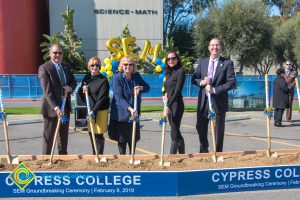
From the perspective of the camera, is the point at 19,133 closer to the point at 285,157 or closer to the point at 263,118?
the point at 285,157

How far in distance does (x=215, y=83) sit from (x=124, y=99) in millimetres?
1350

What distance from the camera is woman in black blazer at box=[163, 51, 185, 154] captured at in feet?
17.7

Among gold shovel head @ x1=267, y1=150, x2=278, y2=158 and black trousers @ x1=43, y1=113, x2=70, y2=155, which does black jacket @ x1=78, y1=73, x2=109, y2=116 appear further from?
gold shovel head @ x1=267, y1=150, x2=278, y2=158

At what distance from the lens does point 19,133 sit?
32.1 feet

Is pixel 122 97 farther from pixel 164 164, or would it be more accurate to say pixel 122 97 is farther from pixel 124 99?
pixel 164 164

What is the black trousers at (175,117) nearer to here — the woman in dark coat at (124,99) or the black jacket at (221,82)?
the black jacket at (221,82)

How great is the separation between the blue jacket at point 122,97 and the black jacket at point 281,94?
668cm

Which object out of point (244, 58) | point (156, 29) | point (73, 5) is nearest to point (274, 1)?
point (244, 58)

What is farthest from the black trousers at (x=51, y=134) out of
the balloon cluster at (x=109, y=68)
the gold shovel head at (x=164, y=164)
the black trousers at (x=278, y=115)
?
the black trousers at (x=278, y=115)

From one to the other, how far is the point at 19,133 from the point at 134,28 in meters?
20.9

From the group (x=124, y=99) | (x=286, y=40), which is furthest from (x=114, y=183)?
(x=286, y=40)

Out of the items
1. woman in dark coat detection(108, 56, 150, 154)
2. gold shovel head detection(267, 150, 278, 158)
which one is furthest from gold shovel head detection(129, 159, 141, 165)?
gold shovel head detection(267, 150, 278, 158)

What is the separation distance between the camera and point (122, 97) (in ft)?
17.3

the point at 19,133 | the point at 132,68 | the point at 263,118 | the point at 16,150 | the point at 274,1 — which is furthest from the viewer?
the point at 274,1
